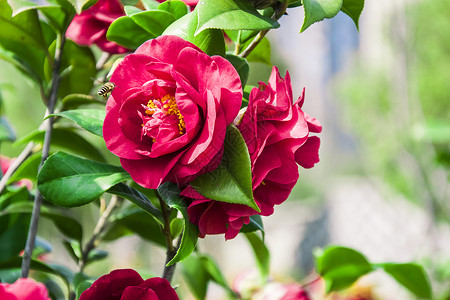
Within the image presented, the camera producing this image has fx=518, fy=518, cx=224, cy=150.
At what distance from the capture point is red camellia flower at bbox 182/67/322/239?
328 mm

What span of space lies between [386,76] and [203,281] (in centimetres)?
710

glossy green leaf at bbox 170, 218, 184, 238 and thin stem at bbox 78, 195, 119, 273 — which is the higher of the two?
glossy green leaf at bbox 170, 218, 184, 238

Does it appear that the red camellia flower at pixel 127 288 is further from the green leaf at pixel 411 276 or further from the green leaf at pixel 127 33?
the green leaf at pixel 411 276

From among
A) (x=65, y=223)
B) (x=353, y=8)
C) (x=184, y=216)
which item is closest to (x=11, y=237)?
(x=65, y=223)

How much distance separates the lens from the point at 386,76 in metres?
7.29

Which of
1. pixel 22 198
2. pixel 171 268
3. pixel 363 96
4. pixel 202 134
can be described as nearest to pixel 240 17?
pixel 202 134

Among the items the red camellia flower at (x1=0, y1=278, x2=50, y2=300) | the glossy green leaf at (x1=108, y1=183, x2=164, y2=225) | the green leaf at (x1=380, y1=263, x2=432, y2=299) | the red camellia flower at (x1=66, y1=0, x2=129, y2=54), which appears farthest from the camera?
the green leaf at (x1=380, y1=263, x2=432, y2=299)

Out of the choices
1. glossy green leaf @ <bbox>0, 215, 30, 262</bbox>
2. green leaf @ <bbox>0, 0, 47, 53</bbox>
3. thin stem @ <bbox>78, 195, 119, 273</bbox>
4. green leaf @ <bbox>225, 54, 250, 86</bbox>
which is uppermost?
green leaf @ <bbox>225, 54, 250, 86</bbox>

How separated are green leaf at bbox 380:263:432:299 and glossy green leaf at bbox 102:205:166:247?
0.87ft

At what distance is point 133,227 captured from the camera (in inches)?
24.1

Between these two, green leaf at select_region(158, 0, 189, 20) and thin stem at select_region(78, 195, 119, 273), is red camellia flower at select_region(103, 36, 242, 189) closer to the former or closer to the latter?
green leaf at select_region(158, 0, 189, 20)

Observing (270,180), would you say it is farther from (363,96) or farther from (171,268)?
(363,96)

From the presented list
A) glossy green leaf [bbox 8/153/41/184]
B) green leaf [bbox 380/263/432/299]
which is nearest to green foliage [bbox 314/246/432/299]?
green leaf [bbox 380/263/432/299]

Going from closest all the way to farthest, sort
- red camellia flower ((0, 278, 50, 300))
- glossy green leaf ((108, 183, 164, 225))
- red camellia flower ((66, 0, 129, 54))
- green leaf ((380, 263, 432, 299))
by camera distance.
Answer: red camellia flower ((0, 278, 50, 300)) < glossy green leaf ((108, 183, 164, 225)) < red camellia flower ((66, 0, 129, 54)) < green leaf ((380, 263, 432, 299))
